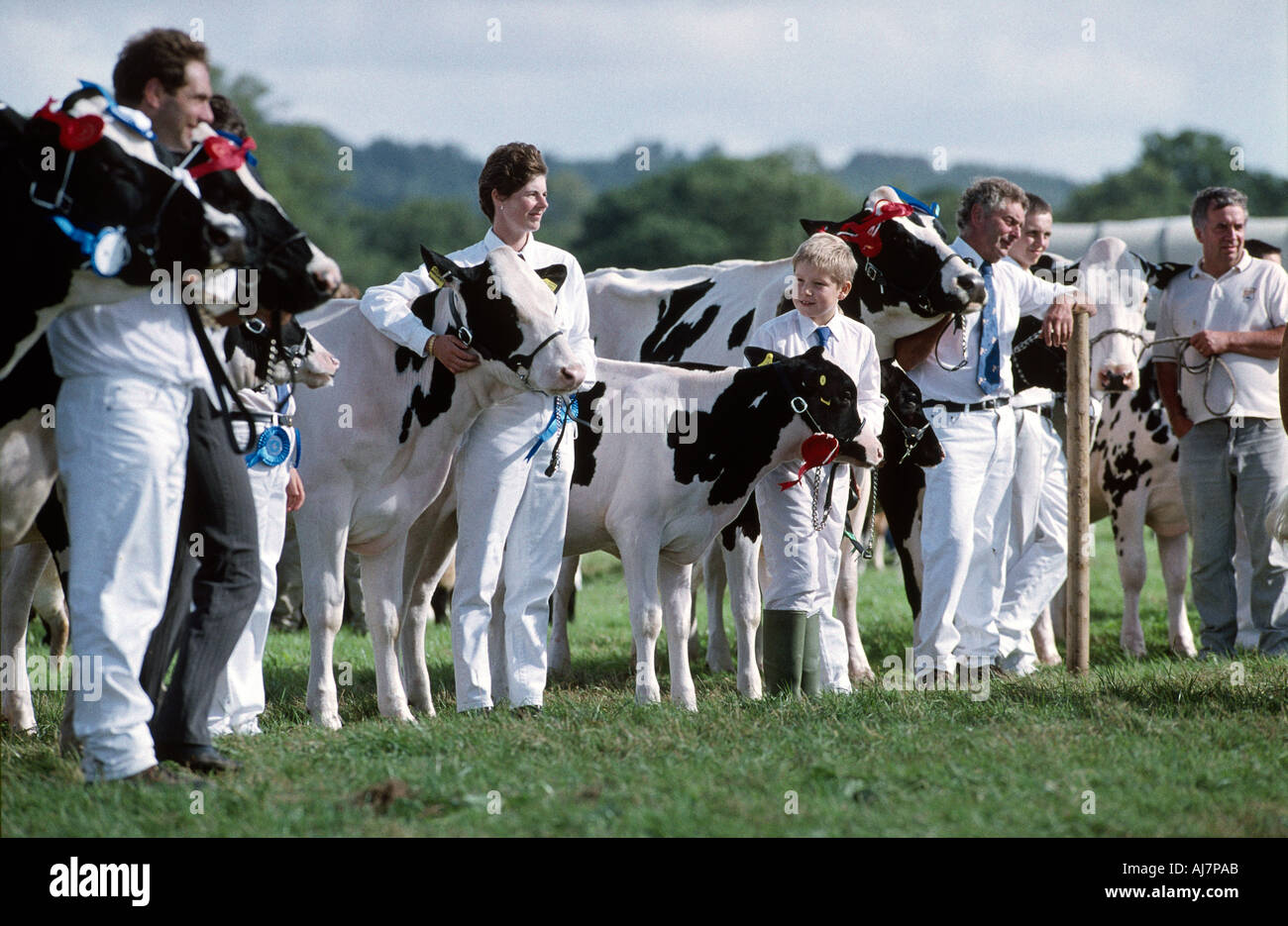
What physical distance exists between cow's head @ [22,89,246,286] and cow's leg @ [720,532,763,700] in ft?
11.3

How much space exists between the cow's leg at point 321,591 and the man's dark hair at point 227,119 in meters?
1.83

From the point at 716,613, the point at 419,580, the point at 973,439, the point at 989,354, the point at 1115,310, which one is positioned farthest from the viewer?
the point at 1115,310

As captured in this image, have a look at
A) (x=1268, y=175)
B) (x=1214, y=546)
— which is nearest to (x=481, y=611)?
(x=1214, y=546)

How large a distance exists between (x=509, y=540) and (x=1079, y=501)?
3.21 m

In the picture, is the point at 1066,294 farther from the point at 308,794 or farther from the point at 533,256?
the point at 308,794

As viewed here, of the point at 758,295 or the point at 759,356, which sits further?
the point at 758,295

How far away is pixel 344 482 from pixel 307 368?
100 centimetres

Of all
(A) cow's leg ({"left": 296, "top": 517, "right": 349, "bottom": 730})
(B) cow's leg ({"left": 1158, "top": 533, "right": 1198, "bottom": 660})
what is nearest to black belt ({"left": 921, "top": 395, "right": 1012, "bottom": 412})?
(B) cow's leg ({"left": 1158, "top": 533, "right": 1198, "bottom": 660})

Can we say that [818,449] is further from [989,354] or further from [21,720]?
[21,720]

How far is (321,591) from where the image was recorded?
6867 mm

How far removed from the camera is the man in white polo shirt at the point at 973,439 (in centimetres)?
798

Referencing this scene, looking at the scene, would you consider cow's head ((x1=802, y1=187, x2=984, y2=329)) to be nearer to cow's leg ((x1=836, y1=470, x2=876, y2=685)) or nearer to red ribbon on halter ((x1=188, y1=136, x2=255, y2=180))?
cow's leg ((x1=836, y1=470, x2=876, y2=685))

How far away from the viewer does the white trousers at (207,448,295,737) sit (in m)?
6.23

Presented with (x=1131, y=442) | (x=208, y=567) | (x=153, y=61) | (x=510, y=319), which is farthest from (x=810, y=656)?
(x=1131, y=442)
